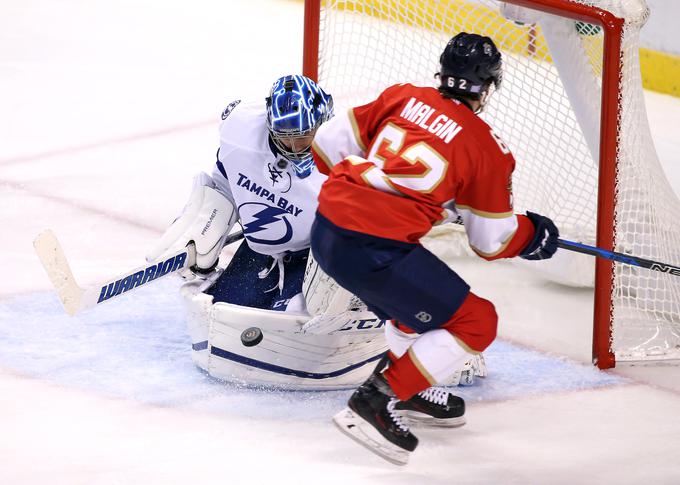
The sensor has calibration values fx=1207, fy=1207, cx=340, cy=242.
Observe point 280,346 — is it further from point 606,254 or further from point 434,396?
point 606,254

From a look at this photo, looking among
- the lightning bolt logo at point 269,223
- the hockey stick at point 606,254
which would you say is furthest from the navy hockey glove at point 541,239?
the lightning bolt logo at point 269,223

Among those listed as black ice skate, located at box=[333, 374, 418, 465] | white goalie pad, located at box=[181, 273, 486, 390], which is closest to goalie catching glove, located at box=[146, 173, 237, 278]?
white goalie pad, located at box=[181, 273, 486, 390]

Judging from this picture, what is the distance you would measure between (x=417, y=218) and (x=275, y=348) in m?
0.65

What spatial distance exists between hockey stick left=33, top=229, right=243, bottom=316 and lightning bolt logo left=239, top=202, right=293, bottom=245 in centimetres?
18

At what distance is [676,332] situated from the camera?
3.46 m

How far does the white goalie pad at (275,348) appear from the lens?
9.65 feet

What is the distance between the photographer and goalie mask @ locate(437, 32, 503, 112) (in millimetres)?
2553

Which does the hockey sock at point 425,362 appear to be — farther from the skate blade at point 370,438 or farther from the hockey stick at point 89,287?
the hockey stick at point 89,287

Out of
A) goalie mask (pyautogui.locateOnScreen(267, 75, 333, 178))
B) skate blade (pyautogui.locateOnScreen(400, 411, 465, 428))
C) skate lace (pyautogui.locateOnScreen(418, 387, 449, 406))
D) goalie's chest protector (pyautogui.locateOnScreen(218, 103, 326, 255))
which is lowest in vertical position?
skate blade (pyautogui.locateOnScreen(400, 411, 465, 428))

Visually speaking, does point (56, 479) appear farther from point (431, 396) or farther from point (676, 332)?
point (676, 332)

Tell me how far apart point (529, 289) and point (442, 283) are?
1.37 meters

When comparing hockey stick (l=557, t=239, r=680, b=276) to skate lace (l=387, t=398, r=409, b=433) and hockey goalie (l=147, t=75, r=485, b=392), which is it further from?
skate lace (l=387, t=398, r=409, b=433)

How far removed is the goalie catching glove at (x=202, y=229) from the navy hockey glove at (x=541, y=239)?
0.86m

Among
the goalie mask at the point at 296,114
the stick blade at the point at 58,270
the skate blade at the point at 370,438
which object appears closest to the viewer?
the skate blade at the point at 370,438
